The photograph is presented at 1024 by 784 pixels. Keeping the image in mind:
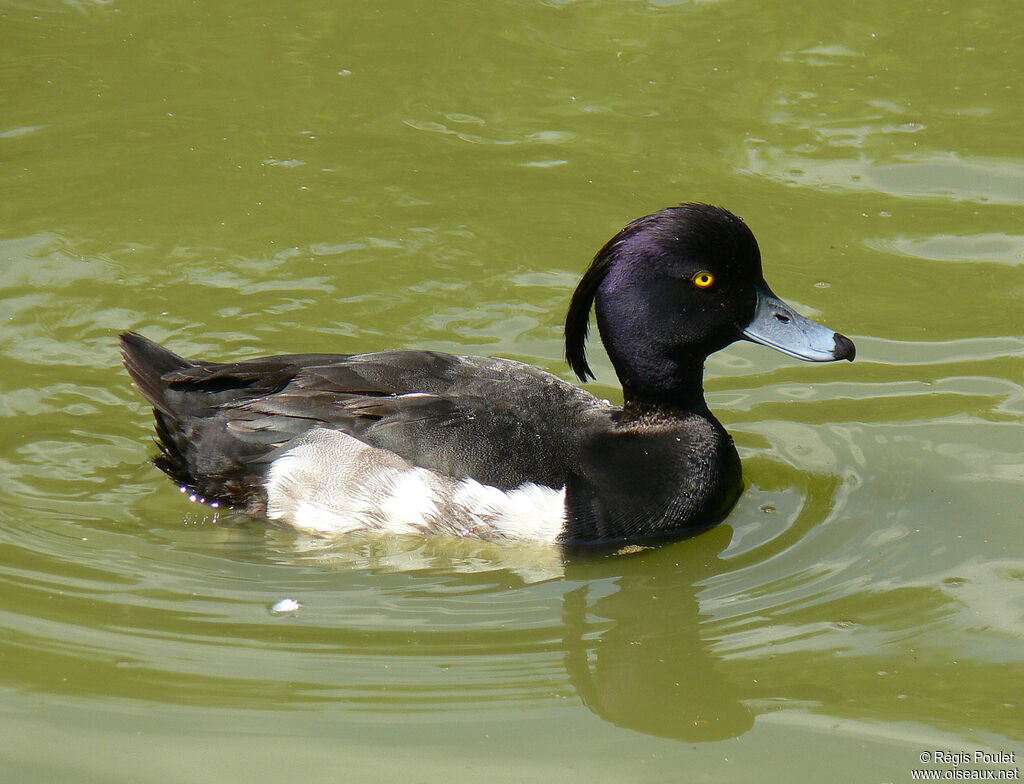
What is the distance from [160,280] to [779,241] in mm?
3492

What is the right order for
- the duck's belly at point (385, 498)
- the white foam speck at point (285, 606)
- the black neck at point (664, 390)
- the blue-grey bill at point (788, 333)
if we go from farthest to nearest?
the black neck at point (664, 390) → the blue-grey bill at point (788, 333) → the duck's belly at point (385, 498) → the white foam speck at point (285, 606)

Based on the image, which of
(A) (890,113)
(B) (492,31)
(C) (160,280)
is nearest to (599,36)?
(B) (492,31)

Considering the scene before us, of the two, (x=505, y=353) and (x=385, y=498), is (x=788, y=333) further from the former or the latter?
(x=385, y=498)

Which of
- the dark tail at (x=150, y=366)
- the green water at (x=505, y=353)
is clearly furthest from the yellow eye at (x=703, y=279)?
the dark tail at (x=150, y=366)

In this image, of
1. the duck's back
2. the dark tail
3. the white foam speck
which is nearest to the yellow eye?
the duck's back

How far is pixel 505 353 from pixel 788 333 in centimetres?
172

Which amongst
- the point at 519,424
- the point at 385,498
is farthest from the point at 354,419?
the point at 519,424

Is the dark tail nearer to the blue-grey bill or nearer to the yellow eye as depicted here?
the yellow eye

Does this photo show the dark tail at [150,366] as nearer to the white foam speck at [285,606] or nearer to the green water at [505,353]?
the green water at [505,353]

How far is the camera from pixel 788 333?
223 inches

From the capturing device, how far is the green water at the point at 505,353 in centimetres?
435

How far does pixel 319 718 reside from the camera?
14.1 feet

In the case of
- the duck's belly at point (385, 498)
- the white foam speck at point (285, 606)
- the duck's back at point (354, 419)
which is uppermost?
the duck's back at point (354, 419)

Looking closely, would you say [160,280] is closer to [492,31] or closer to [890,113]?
[492,31]
